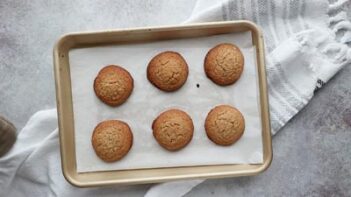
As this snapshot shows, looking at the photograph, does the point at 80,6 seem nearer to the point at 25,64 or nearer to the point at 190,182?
the point at 25,64

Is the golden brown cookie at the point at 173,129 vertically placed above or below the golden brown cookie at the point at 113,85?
below

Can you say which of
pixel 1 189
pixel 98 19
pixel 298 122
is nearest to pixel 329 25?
pixel 298 122

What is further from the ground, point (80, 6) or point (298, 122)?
Result: point (80, 6)

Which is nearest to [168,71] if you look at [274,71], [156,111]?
[156,111]

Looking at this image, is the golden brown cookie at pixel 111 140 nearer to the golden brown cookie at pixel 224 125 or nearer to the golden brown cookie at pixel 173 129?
the golden brown cookie at pixel 173 129

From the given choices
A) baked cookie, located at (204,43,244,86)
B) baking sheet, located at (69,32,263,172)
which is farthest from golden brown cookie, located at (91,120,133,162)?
baked cookie, located at (204,43,244,86)

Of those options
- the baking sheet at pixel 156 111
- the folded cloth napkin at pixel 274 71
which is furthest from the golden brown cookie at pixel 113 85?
the folded cloth napkin at pixel 274 71

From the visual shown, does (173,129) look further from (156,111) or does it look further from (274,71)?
(274,71)
